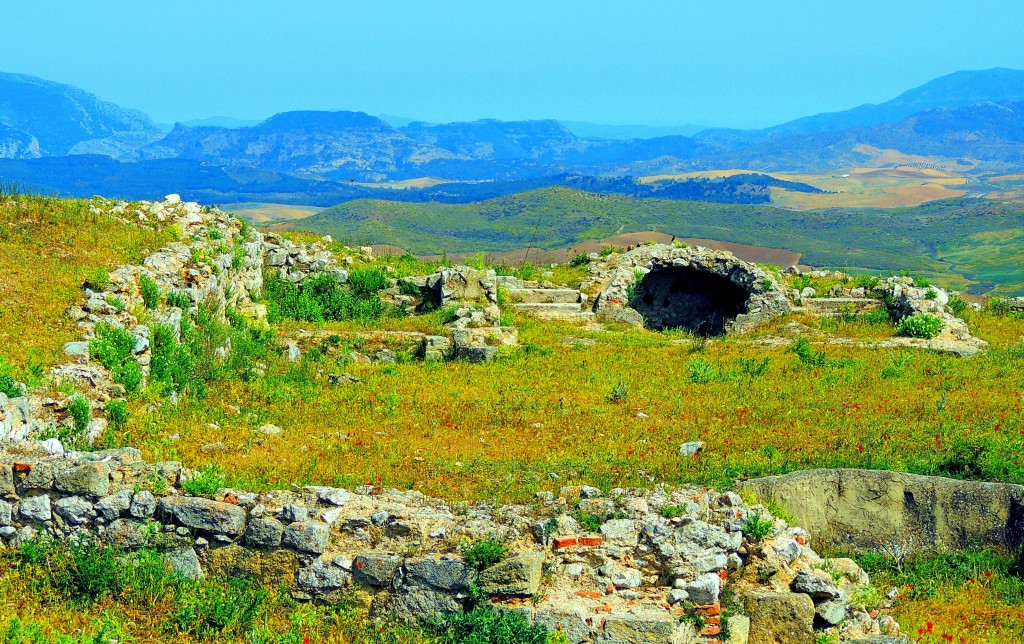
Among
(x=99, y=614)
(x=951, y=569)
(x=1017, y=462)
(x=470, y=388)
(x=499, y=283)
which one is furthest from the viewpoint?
(x=499, y=283)

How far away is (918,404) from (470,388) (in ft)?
25.8

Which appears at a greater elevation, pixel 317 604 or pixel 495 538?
pixel 495 538

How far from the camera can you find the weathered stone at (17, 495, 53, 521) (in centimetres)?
924

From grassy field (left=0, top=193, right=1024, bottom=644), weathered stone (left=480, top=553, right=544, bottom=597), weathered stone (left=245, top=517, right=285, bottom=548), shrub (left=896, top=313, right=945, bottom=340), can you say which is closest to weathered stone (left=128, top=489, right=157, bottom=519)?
grassy field (left=0, top=193, right=1024, bottom=644)

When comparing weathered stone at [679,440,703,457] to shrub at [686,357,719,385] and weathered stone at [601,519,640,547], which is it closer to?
weathered stone at [601,519,640,547]

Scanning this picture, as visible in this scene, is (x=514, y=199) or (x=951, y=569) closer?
(x=951, y=569)

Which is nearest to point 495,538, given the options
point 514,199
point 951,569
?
point 951,569

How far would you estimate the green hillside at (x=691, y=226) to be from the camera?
12344 cm

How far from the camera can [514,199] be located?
168 metres

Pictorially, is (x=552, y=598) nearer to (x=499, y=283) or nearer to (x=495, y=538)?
(x=495, y=538)

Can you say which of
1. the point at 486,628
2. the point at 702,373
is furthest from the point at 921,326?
the point at 486,628

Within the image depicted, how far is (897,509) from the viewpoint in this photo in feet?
37.9

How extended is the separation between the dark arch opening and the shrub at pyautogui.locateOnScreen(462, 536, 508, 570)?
19978 mm

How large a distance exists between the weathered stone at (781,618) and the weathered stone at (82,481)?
6.92 meters
